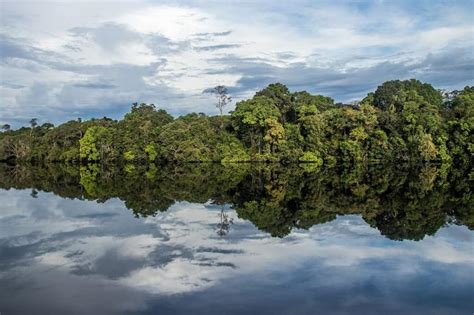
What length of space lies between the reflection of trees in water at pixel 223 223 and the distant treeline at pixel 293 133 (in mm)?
37682

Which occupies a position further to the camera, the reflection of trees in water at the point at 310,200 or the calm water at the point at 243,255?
the reflection of trees in water at the point at 310,200

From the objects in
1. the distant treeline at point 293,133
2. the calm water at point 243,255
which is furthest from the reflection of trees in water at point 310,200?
the distant treeline at point 293,133

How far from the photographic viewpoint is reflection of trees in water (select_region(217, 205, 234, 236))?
1491 cm

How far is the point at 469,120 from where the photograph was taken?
5056 cm

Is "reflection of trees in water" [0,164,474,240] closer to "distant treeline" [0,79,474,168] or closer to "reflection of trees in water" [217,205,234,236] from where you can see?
"reflection of trees in water" [217,205,234,236]

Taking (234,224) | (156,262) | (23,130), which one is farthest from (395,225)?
(23,130)

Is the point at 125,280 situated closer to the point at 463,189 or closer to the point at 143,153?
the point at 463,189

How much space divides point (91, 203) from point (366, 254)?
50.8 ft

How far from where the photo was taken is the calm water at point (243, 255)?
8445 millimetres

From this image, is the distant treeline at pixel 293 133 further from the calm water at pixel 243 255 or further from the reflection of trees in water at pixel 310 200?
the calm water at pixel 243 255

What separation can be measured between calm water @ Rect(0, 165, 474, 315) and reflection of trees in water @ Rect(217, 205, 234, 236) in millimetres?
39

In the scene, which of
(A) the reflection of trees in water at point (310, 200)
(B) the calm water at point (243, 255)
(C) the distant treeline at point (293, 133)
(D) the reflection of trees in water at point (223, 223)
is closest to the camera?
(B) the calm water at point (243, 255)

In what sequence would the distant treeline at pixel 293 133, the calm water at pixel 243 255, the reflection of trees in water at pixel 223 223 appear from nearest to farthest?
the calm water at pixel 243 255
the reflection of trees in water at pixel 223 223
the distant treeline at pixel 293 133

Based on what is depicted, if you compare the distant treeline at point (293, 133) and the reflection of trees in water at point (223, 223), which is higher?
the distant treeline at point (293, 133)
